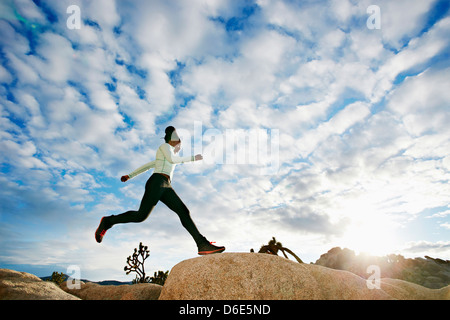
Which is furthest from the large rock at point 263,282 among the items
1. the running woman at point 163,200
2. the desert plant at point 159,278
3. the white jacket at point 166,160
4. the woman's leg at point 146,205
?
the desert plant at point 159,278

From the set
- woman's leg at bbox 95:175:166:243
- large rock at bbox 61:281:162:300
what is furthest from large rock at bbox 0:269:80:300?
woman's leg at bbox 95:175:166:243

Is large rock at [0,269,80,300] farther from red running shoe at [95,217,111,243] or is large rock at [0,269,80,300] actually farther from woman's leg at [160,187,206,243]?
woman's leg at [160,187,206,243]

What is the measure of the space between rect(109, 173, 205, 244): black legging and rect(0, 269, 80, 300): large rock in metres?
1.53

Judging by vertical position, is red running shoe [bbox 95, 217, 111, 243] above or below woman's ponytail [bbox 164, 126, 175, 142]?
below

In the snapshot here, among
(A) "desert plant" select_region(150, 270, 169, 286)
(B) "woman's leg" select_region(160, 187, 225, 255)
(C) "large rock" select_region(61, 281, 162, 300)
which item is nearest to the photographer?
(C) "large rock" select_region(61, 281, 162, 300)

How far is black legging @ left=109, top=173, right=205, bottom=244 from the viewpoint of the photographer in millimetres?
4934

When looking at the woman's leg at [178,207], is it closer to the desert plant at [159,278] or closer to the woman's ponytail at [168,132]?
the woman's ponytail at [168,132]
